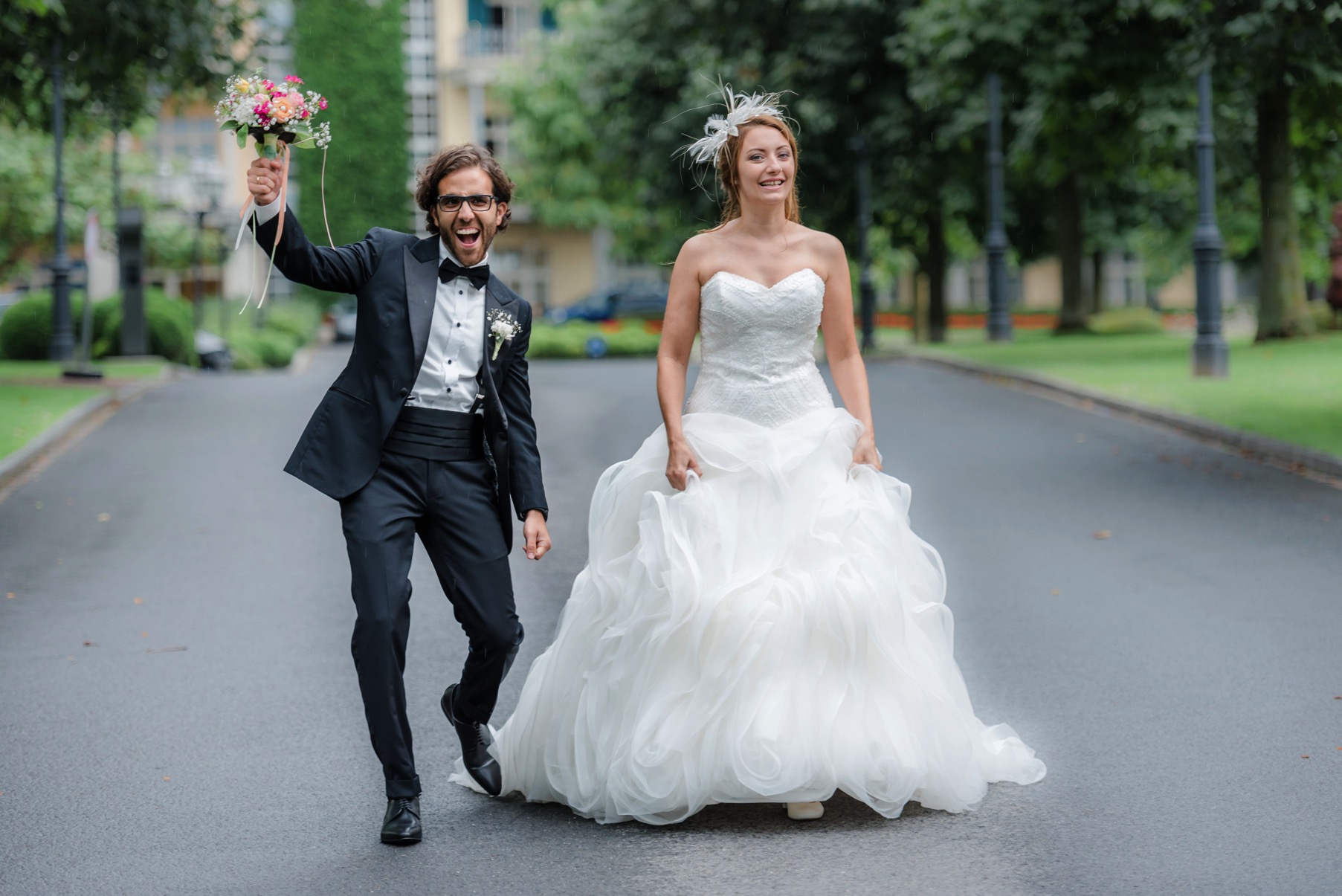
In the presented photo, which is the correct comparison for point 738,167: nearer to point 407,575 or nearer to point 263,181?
point 263,181

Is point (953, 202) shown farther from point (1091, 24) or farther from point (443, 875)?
point (443, 875)

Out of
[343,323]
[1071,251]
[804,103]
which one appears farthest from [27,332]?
[343,323]

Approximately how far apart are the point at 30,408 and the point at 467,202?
46.9 ft

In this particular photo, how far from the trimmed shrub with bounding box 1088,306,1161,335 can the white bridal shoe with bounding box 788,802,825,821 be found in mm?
31093

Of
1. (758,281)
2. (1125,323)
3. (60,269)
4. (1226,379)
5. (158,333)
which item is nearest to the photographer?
(758,281)

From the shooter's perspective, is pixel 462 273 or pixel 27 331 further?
pixel 27 331

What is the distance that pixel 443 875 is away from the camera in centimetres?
458

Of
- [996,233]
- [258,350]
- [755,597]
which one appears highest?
[996,233]

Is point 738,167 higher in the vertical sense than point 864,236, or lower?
lower

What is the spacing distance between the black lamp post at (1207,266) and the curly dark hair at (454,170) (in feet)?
53.9

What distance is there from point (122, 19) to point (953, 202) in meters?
18.5

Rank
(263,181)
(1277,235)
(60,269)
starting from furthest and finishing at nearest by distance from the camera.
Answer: (1277,235) < (60,269) < (263,181)

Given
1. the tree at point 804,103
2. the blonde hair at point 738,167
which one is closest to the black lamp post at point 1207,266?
the tree at point 804,103

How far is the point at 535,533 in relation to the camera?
201 inches
